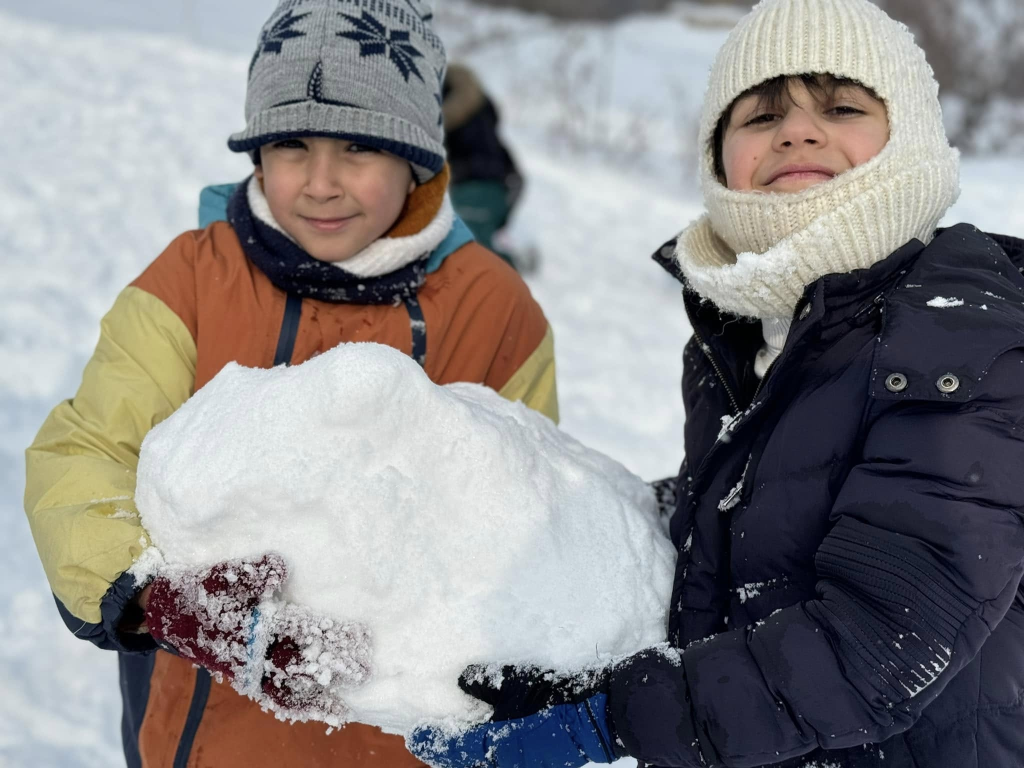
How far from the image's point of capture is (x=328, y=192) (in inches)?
74.4

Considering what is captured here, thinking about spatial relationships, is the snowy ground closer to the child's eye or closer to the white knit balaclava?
the white knit balaclava

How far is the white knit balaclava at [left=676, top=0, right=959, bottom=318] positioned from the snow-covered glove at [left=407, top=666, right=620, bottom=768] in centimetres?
68

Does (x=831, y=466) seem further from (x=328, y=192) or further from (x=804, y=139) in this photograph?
(x=328, y=192)

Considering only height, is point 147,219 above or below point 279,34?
below

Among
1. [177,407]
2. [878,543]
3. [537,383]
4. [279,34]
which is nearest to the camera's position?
[878,543]

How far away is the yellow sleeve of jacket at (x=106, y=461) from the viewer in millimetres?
1571

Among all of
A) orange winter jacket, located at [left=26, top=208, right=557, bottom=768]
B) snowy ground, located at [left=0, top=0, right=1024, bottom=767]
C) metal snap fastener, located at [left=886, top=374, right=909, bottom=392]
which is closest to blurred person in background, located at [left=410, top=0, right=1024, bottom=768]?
metal snap fastener, located at [left=886, top=374, right=909, bottom=392]

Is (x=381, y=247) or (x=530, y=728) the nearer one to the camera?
(x=530, y=728)

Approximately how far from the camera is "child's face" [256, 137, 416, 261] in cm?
192

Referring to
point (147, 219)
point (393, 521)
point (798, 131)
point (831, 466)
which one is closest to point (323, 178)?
point (393, 521)

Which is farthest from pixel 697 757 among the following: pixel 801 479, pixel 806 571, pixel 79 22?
pixel 79 22

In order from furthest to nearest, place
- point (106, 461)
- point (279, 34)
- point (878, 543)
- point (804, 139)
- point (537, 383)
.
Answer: point (537, 383) → point (279, 34) → point (106, 461) → point (804, 139) → point (878, 543)

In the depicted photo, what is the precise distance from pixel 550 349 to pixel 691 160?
871 centimetres

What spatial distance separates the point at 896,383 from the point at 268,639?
3.22 ft
